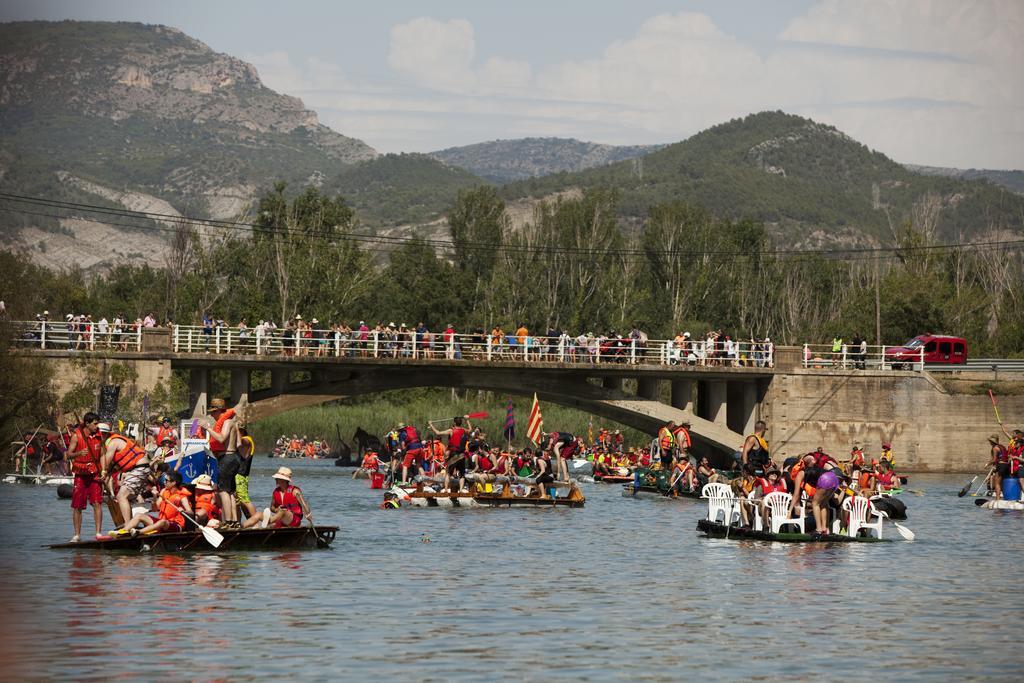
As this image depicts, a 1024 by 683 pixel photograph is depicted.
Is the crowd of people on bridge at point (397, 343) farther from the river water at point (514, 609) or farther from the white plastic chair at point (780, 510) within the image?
the white plastic chair at point (780, 510)

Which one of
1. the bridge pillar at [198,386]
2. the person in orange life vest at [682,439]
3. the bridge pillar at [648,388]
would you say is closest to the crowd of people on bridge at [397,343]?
the bridge pillar at [198,386]

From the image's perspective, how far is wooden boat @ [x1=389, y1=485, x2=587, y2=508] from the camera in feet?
142

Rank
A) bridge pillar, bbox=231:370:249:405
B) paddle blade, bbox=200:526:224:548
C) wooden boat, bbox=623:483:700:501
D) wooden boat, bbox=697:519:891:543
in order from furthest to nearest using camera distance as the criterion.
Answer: bridge pillar, bbox=231:370:249:405
wooden boat, bbox=623:483:700:501
wooden boat, bbox=697:519:891:543
paddle blade, bbox=200:526:224:548

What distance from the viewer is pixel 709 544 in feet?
110

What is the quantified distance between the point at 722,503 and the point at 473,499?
9.69m

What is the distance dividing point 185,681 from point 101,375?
147 feet

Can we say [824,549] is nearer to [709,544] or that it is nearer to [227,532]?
[709,544]

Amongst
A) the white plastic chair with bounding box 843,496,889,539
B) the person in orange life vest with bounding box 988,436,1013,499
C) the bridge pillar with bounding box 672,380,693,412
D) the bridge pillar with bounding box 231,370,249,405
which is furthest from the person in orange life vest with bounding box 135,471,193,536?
the bridge pillar with bounding box 672,380,693,412

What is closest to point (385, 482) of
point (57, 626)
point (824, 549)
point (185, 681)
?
point (824, 549)

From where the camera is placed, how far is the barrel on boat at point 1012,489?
4803cm

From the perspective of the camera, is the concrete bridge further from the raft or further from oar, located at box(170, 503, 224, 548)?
oar, located at box(170, 503, 224, 548)

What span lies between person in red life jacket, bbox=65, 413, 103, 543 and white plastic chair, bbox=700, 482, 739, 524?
14075 millimetres

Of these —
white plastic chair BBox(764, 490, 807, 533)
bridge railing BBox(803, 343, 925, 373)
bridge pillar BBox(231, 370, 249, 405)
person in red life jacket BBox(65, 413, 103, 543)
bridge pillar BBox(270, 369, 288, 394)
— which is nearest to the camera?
person in red life jacket BBox(65, 413, 103, 543)

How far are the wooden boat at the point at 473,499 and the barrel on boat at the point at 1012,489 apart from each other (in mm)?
13837
